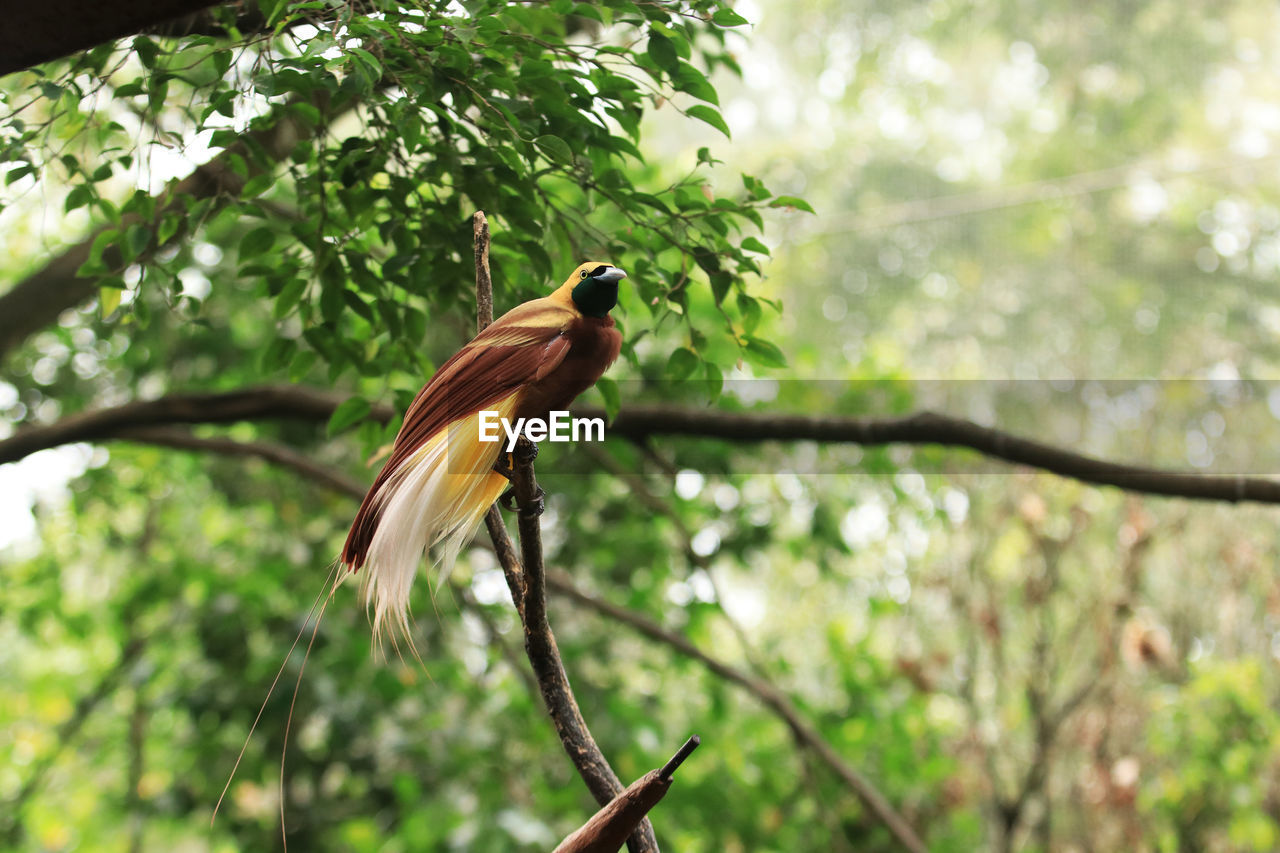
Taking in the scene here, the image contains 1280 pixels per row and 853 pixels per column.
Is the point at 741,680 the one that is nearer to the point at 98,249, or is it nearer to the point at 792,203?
the point at 792,203

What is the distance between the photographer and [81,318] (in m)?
2.88

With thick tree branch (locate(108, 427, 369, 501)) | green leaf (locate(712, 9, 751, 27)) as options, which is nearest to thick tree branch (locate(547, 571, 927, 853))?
thick tree branch (locate(108, 427, 369, 501))

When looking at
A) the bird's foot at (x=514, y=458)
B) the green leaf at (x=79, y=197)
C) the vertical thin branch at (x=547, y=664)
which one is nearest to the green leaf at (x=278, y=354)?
the green leaf at (x=79, y=197)

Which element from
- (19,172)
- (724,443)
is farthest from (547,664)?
(724,443)

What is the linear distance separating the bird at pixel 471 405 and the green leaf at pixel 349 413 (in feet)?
1.44

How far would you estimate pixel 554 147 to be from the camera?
3.25ft

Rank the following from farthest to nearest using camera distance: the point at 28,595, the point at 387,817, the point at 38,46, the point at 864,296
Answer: the point at 864,296, the point at 28,595, the point at 387,817, the point at 38,46

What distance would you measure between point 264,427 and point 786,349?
1875 mm

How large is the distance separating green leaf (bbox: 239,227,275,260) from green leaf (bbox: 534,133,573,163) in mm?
407

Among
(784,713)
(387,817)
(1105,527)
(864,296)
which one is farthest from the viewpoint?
(864,296)

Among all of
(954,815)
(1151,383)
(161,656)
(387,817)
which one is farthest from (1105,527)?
(161,656)

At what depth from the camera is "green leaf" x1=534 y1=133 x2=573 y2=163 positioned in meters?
0.99

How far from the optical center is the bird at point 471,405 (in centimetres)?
80

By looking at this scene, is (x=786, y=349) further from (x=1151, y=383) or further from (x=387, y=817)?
(x=387, y=817)
